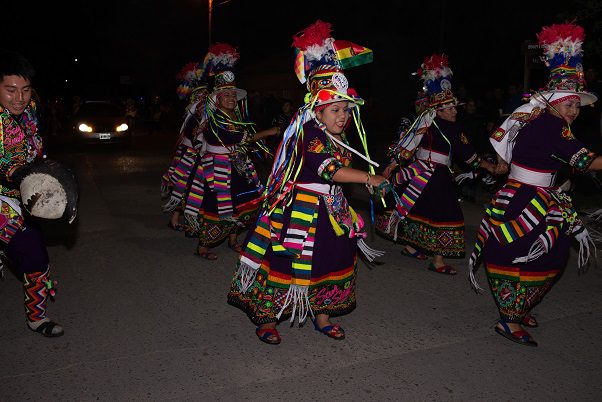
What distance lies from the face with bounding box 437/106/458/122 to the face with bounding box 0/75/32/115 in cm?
374

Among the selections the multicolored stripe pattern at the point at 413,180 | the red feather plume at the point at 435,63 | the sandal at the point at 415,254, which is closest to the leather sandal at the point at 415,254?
the sandal at the point at 415,254

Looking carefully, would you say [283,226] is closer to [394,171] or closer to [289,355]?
[289,355]

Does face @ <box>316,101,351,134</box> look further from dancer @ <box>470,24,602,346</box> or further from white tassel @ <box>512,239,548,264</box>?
white tassel @ <box>512,239,548,264</box>

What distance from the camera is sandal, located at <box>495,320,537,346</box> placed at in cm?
A: 421

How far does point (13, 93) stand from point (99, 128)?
16.8 metres

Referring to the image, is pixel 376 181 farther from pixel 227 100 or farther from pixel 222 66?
pixel 222 66

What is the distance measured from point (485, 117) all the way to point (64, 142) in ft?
53.9

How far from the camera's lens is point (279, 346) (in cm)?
422

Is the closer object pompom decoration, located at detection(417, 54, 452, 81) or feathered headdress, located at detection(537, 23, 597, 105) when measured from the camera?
feathered headdress, located at detection(537, 23, 597, 105)

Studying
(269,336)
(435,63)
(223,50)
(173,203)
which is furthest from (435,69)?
(173,203)

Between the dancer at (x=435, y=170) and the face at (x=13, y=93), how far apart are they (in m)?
3.43

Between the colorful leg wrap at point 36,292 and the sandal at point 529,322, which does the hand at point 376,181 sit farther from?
the colorful leg wrap at point 36,292

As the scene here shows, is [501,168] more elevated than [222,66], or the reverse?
[222,66]

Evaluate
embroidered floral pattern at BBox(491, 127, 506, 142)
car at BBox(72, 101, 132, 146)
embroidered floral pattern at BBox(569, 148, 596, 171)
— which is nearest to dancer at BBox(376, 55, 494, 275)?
embroidered floral pattern at BBox(491, 127, 506, 142)
